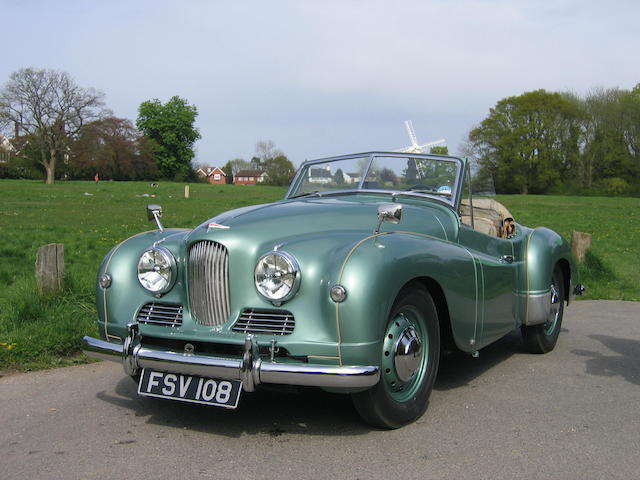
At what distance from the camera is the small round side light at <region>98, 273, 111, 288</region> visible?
14.3ft

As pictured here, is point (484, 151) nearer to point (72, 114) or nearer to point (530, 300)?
point (72, 114)

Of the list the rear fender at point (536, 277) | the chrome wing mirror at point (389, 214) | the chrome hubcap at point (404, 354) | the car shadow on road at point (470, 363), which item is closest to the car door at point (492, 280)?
the rear fender at point (536, 277)

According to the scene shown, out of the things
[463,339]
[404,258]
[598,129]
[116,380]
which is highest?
[598,129]

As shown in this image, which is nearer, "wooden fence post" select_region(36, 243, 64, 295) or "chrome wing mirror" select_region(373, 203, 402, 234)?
"chrome wing mirror" select_region(373, 203, 402, 234)

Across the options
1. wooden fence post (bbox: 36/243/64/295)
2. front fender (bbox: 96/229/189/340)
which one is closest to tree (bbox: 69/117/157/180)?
wooden fence post (bbox: 36/243/64/295)

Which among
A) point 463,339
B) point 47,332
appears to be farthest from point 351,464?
point 47,332

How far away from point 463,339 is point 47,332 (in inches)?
142

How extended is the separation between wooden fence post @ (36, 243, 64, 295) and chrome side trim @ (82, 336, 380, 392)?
3479 mm

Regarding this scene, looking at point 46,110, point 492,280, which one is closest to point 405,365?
point 492,280

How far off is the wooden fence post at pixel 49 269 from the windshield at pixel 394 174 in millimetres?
2735

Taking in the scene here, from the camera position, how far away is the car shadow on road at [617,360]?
17.9 feet

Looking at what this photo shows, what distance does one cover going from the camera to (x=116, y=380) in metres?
5.15

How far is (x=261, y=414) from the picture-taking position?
14.1 ft

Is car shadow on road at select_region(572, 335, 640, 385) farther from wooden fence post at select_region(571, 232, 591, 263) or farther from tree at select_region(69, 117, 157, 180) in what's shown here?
tree at select_region(69, 117, 157, 180)
